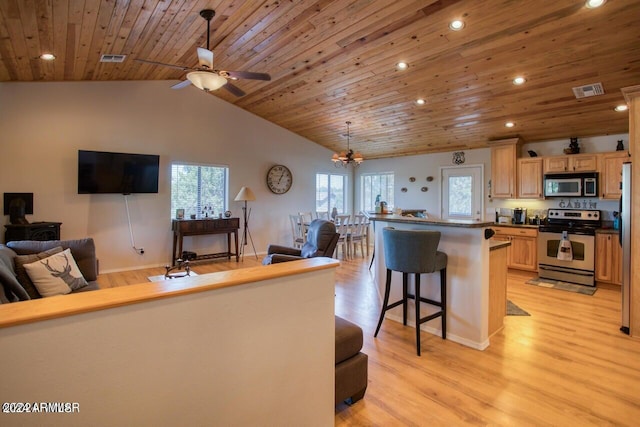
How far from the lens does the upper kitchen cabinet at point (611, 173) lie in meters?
4.76

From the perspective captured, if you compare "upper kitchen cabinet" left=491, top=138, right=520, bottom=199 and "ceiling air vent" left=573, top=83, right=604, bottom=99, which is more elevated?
"ceiling air vent" left=573, top=83, right=604, bottom=99

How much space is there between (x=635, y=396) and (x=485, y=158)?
5.15 meters

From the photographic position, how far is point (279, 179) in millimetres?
7535

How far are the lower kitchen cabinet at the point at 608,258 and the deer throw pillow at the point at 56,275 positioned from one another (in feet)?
21.4

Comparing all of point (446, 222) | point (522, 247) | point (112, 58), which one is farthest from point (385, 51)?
point (522, 247)

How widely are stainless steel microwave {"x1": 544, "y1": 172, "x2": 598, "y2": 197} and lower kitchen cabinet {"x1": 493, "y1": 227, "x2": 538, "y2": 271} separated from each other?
72 cm

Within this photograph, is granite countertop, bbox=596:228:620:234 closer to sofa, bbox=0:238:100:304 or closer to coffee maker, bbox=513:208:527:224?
coffee maker, bbox=513:208:527:224

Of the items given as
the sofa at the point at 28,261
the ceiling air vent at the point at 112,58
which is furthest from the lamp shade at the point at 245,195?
the sofa at the point at 28,261

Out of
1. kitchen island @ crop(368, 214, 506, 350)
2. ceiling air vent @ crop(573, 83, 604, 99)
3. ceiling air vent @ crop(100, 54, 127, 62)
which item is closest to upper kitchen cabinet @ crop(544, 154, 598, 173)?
ceiling air vent @ crop(573, 83, 604, 99)

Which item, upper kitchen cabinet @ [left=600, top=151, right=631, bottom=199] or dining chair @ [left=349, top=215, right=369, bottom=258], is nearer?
upper kitchen cabinet @ [left=600, top=151, right=631, bottom=199]

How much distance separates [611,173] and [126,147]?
778 cm

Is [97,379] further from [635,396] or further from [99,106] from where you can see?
[99,106]

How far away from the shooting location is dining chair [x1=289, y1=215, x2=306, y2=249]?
22.8 ft

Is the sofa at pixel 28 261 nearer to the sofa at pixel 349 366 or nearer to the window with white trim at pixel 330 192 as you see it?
the sofa at pixel 349 366
